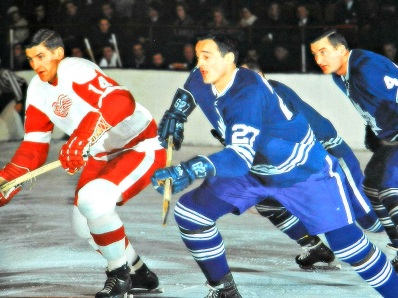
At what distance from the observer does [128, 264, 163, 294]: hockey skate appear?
17.4ft

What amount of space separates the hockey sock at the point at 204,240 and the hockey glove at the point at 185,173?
448mm

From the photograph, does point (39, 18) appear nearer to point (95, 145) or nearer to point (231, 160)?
point (95, 145)

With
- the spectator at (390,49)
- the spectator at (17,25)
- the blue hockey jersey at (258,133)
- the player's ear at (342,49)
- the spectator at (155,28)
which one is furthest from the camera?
the spectator at (17,25)

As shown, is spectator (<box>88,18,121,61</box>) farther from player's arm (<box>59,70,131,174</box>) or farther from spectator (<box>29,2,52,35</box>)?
player's arm (<box>59,70,131,174</box>)

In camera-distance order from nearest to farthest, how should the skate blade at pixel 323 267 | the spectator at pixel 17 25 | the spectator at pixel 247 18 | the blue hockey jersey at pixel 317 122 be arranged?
the blue hockey jersey at pixel 317 122 → the skate blade at pixel 323 267 → the spectator at pixel 247 18 → the spectator at pixel 17 25

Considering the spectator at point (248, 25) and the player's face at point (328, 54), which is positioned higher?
the player's face at point (328, 54)

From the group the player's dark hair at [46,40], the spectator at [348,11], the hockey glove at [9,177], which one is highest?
the player's dark hair at [46,40]

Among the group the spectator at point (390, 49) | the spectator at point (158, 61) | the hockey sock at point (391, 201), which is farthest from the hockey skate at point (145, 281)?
the spectator at point (158, 61)

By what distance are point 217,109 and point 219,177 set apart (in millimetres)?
352

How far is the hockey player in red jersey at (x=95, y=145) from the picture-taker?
4.89 meters

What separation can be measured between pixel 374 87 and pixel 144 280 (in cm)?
157

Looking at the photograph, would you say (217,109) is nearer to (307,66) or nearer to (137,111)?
(137,111)

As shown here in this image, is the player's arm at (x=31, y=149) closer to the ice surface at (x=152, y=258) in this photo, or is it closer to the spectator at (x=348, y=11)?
the ice surface at (x=152, y=258)

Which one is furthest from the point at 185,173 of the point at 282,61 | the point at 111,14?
the point at 111,14
